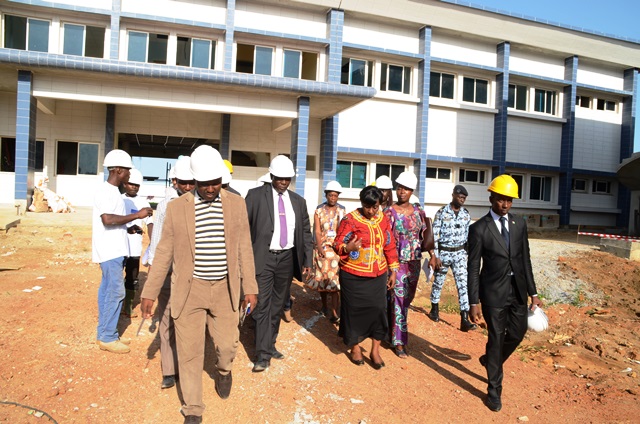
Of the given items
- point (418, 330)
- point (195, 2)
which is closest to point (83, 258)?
point (418, 330)

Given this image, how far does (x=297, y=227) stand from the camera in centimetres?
486

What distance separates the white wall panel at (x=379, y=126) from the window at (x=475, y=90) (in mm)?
2802

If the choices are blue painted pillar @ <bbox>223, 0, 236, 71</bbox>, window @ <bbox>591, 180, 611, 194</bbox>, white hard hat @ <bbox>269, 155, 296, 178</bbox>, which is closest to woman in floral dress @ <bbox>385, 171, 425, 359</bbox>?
white hard hat @ <bbox>269, 155, 296, 178</bbox>

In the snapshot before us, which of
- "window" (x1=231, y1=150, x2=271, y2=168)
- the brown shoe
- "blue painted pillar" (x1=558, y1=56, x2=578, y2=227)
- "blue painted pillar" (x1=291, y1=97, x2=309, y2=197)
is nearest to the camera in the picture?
the brown shoe

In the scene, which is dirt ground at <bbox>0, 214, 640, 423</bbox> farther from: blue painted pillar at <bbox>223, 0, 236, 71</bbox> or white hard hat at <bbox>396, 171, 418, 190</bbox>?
blue painted pillar at <bbox>223, 0, 236, 71</bbox>

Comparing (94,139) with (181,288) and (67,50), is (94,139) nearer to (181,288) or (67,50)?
(67,50)

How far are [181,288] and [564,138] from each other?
70.7 feet

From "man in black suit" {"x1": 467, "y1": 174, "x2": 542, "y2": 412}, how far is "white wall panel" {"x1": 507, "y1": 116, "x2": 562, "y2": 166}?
664 inches

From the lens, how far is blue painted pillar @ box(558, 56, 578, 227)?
2023cm

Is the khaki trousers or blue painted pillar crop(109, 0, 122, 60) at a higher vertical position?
blue painted pillar crop(109, 0, 122, 60)

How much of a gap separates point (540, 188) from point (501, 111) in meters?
4.60

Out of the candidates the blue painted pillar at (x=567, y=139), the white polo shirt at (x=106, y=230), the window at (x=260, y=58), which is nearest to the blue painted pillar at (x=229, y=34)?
the window at (x=260, y=58)

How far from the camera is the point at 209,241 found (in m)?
3.40

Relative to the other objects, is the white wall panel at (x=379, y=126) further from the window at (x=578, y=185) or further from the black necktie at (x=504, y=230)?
the black necktie at (x=504, y=230)
